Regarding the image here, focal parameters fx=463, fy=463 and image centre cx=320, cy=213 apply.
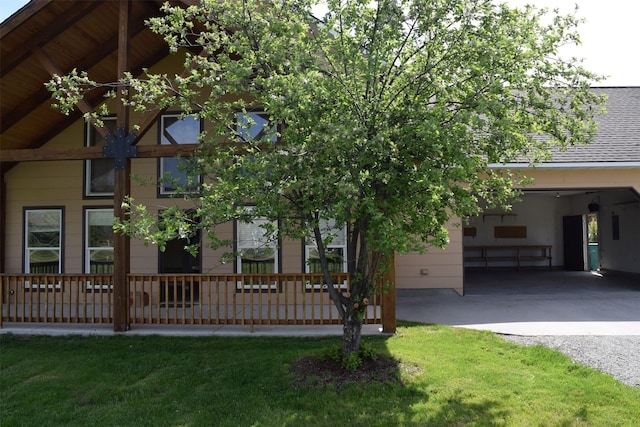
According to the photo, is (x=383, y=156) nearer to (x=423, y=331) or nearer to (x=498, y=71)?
(x=498, y=71)

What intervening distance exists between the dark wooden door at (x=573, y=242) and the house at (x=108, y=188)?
189 inches

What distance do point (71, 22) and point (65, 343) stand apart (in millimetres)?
5248

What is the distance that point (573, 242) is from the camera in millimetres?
15844

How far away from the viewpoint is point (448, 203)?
14.6ft

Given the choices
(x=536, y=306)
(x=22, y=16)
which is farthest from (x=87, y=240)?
(x=536, y=306)

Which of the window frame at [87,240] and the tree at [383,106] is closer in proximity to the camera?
the tree at [383,106]

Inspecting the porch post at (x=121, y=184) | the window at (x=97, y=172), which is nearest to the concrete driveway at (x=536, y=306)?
the porch post at (x=121, y=184)

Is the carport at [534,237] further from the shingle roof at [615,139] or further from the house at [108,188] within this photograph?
the house at [108,188]

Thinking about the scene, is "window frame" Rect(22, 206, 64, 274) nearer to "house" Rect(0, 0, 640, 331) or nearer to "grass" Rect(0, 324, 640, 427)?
"house" Rect(0, 0, 640, 331)

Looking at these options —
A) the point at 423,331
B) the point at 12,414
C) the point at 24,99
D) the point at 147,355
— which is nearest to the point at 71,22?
the point at 24,99

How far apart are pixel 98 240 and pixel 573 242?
14.7 metres

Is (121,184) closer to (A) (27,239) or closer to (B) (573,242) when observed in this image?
(A) (27,239)

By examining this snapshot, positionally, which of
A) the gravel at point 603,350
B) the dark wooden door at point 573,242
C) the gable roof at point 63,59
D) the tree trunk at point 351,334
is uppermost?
the gable roof at point 63,59

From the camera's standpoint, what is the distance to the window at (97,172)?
1001 cm
